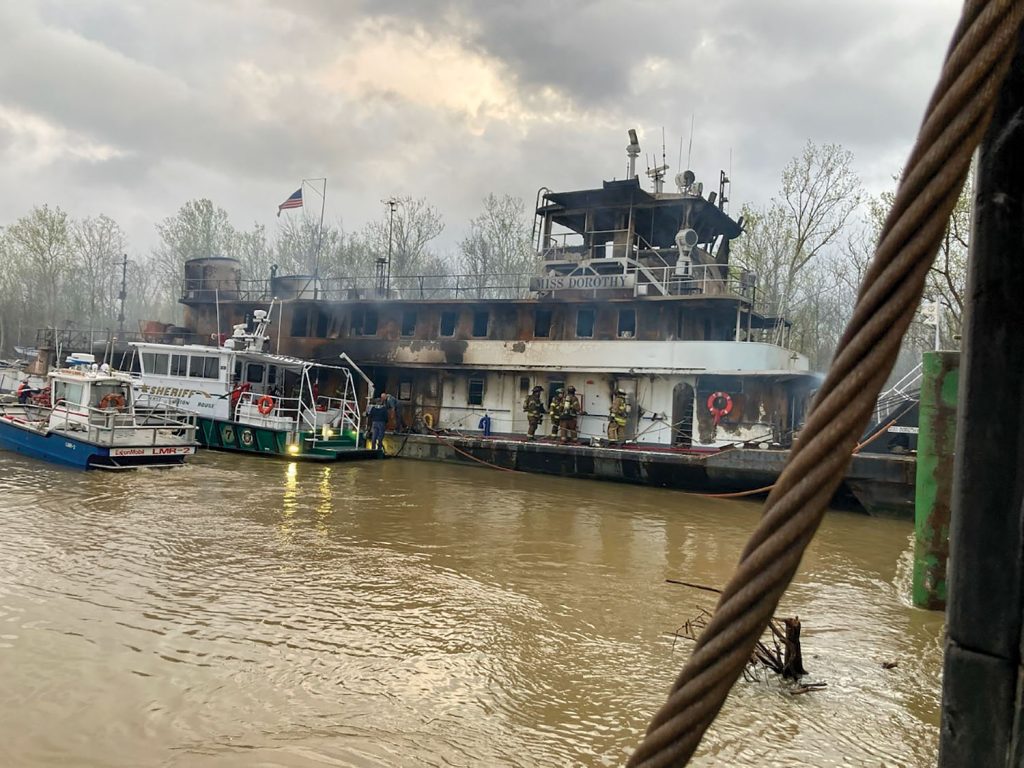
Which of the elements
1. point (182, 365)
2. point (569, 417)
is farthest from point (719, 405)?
point (182, 365)

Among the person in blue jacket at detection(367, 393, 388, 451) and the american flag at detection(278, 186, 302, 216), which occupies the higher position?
the american flag at detection(278, 186, 302, 216)

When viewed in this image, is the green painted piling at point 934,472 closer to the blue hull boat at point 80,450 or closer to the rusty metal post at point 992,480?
the rusty metal post at point 992,480

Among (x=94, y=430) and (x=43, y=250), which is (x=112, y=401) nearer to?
(x=94, y=430)

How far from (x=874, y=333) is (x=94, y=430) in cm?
1813

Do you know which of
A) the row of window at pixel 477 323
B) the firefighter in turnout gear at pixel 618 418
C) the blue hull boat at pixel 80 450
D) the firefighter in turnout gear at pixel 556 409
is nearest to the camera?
the blue hull boat at pixel 80 450

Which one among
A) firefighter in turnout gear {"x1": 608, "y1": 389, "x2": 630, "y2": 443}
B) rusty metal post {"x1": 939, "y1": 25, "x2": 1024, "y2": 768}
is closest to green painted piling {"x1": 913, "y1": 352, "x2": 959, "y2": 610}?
rusty metal post {"x1": 939, "y1": 25, "x2": 1024, "y2": 768}

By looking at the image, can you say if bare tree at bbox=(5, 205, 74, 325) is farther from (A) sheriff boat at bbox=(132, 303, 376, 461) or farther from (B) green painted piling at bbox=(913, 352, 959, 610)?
(B) green painted piling at bbox=(913, 352, 959, 610)

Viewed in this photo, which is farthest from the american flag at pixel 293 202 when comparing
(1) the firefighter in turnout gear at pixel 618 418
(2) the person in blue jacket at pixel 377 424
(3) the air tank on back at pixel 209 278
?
(1) the firefighter in turnout gear at pixel 618 418

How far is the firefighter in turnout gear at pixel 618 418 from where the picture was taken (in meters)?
19.1

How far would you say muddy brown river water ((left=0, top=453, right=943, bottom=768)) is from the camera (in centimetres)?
478

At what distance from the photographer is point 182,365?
21422 mm

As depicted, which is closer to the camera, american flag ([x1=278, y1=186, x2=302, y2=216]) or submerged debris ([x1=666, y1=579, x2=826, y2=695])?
submerged debris ([x1=666, y1=579, x2=826, y2=695])

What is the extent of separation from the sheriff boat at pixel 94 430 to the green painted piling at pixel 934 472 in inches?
646

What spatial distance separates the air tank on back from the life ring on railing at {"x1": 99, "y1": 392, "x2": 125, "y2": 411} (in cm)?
1206
